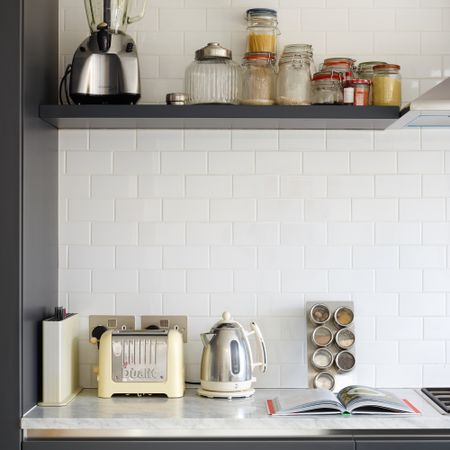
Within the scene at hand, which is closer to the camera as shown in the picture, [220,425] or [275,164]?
[220,425]

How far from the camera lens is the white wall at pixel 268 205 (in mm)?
3090

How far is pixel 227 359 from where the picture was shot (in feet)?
9.30

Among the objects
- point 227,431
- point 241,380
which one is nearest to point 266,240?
point 241,380

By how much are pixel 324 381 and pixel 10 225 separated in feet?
4.27

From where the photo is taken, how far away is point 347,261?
310 centimetres

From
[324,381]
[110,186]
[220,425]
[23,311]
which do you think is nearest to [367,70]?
[110,186]

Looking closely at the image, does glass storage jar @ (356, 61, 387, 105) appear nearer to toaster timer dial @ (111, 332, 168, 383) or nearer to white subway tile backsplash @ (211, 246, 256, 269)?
white subway tile backsplash @ (211, 246, 256, 269)

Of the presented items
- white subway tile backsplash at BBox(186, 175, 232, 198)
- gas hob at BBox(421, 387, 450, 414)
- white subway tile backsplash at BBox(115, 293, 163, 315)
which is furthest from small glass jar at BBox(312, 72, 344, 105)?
gas hob at BBox(421, 387, 450, 414)

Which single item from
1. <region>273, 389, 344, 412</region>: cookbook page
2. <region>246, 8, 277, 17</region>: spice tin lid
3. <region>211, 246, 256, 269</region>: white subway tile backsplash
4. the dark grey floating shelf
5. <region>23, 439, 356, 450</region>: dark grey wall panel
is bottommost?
<region>23, 439, 356, 450</region>: dark grey wall panel

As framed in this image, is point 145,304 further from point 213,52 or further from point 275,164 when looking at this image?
point 213,52

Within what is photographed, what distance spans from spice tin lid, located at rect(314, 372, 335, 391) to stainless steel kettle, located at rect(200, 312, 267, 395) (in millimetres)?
240

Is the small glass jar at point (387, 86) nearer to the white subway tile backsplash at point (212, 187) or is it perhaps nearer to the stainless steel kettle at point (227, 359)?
the white subway tile backsplash at point (212, 187)

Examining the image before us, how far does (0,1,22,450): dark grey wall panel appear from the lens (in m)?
2.58

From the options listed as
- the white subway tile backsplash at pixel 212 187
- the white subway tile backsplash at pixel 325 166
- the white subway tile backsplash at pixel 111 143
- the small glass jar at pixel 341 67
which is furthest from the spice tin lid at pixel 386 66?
the white subway tile backsplash at pixel 111 143
